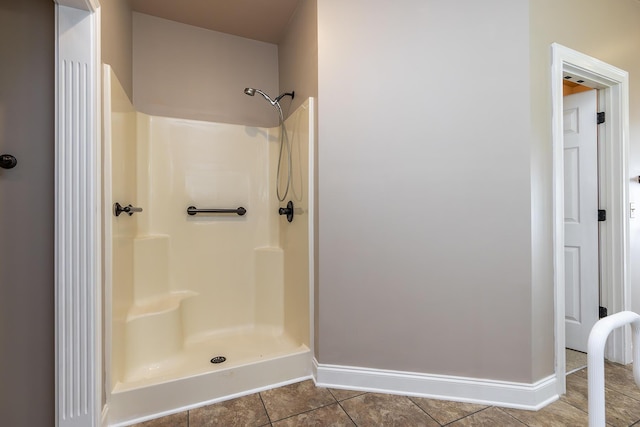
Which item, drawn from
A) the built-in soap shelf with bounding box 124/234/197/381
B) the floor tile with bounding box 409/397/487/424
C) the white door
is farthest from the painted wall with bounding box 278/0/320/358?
the white door

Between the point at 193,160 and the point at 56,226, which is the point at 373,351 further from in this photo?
the point at 193,160

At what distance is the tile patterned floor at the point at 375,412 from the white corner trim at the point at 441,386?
34mm

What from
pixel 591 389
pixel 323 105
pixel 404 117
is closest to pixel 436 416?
pixel 591 389

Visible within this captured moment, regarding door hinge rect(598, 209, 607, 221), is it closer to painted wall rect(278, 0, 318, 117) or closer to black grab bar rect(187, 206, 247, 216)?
painted wall rect(278, 0, 318, 117)

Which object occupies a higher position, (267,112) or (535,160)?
(267,112)

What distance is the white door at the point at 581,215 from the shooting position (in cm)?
201

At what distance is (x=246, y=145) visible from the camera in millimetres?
2396

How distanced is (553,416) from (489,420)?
335mm

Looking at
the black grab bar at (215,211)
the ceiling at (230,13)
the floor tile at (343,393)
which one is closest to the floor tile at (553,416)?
the floor tile at (343,393)

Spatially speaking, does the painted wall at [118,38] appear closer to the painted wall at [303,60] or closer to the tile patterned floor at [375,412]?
the painted wall at [303,60]

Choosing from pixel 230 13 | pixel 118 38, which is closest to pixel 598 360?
pixel 118 38

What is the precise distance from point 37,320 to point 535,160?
2400 mm

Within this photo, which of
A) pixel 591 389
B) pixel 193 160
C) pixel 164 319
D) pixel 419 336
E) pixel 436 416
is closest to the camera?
pixel 591 389

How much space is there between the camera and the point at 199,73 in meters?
2.30
